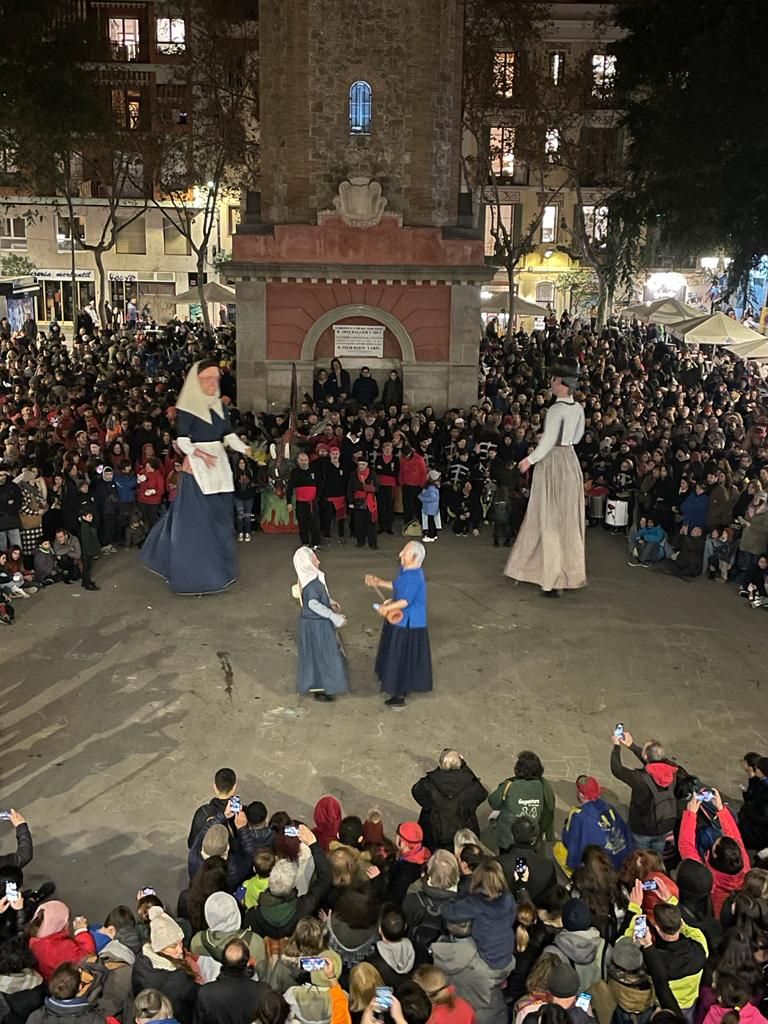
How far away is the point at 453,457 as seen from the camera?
1571 cm

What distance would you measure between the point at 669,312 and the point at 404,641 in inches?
717

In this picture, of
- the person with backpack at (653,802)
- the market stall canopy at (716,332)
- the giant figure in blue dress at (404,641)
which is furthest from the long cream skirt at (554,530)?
the market stall canopy at (716,332)

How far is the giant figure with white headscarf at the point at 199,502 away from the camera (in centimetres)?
1231

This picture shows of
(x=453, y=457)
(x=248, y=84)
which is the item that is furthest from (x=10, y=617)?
(x=248, y=84)

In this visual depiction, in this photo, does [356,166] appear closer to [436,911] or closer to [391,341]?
[391,341]

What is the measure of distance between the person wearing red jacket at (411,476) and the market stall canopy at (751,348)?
897cm

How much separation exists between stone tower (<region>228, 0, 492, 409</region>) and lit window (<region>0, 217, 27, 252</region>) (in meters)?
27.6

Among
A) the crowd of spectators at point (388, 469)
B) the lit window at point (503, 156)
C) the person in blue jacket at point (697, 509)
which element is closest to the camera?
the crowd of spectators at point (388, 469)

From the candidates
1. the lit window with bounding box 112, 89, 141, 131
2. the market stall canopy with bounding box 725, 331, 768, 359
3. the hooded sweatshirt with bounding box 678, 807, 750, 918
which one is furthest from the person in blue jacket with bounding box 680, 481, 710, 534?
the lit window with bounding box 112, 89, 141, 131

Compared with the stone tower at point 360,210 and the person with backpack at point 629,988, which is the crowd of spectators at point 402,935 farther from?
the stone tower at point 360,210

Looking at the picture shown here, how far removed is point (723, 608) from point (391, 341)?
9.84 meters

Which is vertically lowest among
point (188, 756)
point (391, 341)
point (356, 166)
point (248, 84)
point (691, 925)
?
point (188, 756)

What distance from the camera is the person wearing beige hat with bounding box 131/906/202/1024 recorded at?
534cm

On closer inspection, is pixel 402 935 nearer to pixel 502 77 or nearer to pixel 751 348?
pixel 751 348
